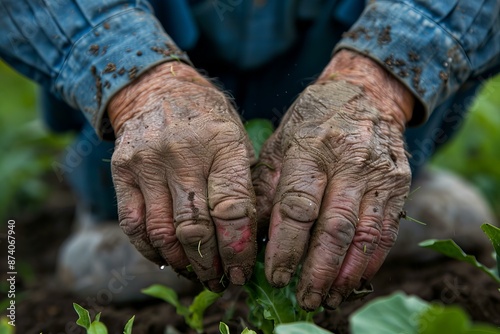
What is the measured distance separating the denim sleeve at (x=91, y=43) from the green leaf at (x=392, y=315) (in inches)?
27.4

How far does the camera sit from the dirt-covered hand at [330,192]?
130 cm

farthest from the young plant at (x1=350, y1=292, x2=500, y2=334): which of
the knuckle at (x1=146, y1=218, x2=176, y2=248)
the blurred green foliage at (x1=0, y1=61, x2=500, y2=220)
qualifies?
the blurred green foliage at (x1=0, y1=61, x2=500, y2=220)

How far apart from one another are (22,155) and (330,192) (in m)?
2.24

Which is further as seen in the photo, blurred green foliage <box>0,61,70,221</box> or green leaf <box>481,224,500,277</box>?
blurred green foliage <box>0,61,70,221</box>

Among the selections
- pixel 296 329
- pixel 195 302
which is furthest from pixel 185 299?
pixel 296 329

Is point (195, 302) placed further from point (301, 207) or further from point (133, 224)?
point (301, 207)

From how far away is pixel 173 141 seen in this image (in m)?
1.34

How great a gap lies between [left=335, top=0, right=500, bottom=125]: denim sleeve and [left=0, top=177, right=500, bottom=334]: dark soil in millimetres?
501

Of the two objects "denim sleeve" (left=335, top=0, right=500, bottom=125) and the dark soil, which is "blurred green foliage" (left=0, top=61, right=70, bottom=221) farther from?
"denim sleeve" (left=335, top=0, right=500, bottom=125)

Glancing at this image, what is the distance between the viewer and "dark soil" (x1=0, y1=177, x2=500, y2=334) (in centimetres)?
181

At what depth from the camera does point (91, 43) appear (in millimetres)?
1595

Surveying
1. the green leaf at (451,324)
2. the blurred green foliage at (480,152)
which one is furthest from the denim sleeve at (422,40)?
the blurred green foliage at (480,152)

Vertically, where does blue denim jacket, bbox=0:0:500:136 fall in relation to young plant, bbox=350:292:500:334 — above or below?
above

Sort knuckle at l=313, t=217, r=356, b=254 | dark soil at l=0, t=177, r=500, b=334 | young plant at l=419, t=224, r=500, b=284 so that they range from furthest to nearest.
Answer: dark soil at l=0, t=177, r=500, b=334
young plant at l=419, t=224, r=500, b=284
knuckle at l=313, t=217, r=356, b=254
